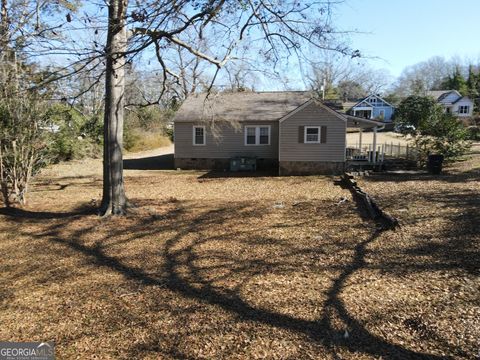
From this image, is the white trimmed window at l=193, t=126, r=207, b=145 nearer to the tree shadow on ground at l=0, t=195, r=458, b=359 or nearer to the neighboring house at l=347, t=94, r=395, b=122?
the tree shadow on ground at l=0, t=195, r=458, b=359

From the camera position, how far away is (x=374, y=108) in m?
65.8

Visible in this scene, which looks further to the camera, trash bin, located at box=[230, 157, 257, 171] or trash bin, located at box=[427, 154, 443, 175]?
trash bin, located at box=[230, 157, 257, 171]

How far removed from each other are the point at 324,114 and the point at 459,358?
16.5m

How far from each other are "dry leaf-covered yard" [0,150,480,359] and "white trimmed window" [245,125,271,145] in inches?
433

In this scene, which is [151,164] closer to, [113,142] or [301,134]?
[301,134]

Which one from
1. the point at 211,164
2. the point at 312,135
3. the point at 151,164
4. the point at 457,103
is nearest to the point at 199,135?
the point at 211,164

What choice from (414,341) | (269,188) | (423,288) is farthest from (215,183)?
(414,341)

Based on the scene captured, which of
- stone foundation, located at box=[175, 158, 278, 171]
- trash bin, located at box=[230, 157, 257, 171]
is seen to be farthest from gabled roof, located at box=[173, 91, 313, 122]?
stone foundation, located at box=[175, 158, 278, 171]

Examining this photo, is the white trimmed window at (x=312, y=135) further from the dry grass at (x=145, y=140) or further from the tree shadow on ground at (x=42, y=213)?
the dry grass at (x=145, y=140)

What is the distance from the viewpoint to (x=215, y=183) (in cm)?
1759

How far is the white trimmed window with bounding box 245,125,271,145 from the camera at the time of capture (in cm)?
2230

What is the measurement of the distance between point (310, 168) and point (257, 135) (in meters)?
4.19

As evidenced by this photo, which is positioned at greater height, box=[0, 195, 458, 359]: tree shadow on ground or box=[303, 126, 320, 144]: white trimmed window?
box=[303, 126, 320, 144]: white trimmed window

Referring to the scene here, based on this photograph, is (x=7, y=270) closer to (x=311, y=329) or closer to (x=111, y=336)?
(x=111, y=336)
